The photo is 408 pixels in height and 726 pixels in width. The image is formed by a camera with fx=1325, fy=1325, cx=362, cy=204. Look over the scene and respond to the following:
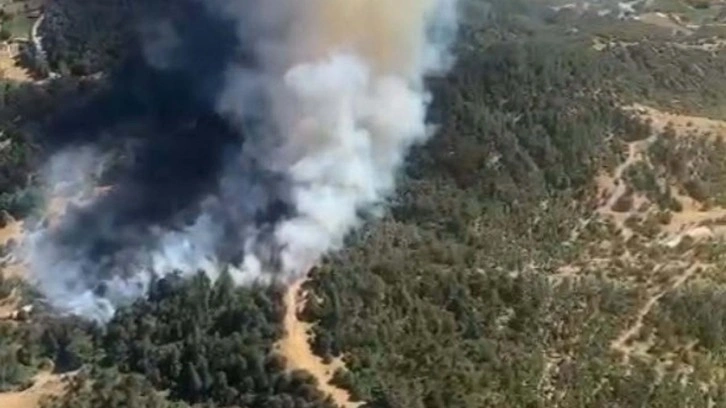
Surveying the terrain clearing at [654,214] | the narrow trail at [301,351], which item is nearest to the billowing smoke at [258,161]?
the narrow trail at [301,351]

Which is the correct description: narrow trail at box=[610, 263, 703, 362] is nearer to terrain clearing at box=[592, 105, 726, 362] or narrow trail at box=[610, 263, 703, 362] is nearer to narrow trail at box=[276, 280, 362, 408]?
terrain clearing at box=[592, 105, 726, 362]

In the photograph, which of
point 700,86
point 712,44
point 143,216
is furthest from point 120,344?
point 712,44

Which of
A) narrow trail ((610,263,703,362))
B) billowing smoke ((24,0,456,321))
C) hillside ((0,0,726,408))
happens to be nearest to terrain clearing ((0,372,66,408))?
hillside ((0,0,726,408))

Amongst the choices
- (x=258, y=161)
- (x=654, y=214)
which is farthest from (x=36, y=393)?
(x=654, y=214)

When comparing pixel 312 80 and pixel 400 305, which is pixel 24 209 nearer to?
pixel 312 80

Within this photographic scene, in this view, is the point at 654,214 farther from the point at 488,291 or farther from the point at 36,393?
the point at 36,393

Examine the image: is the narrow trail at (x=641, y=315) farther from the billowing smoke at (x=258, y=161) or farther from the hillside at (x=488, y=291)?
the billowing smoke at (x=258, y=161)
